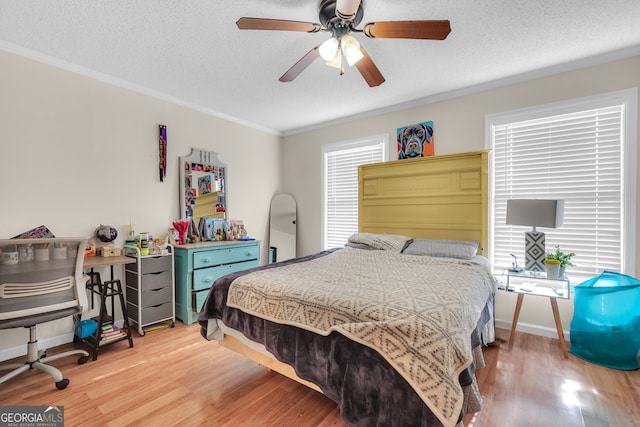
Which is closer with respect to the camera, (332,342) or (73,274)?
(332,342)

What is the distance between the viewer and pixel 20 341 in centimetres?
224

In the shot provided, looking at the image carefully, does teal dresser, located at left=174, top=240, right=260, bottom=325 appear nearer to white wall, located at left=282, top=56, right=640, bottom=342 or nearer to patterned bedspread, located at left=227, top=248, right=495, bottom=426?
patterned bedspread, located at left=227, top=248, right=495, bottom=426

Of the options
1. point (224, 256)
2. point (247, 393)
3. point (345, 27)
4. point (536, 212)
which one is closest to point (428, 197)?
point (536, 212)

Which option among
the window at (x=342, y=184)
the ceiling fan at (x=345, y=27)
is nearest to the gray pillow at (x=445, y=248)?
the window at (x=342, y=184)

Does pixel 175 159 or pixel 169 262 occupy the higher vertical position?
pixel 175 159

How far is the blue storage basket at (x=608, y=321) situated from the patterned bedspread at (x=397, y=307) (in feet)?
2.87

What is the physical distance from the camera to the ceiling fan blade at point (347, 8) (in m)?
1.42

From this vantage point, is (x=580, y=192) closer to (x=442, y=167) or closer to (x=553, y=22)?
(x=442, y=167)

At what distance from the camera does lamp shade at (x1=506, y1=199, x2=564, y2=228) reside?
2.29 metres

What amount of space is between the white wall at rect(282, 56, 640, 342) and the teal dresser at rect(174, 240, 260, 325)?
1.58m

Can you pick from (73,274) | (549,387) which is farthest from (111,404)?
(549,387)

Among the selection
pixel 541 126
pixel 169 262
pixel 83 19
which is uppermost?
pixel 83 19

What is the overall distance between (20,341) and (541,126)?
197 inches

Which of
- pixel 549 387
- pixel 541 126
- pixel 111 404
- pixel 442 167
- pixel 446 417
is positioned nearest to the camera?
pixel 446 417
